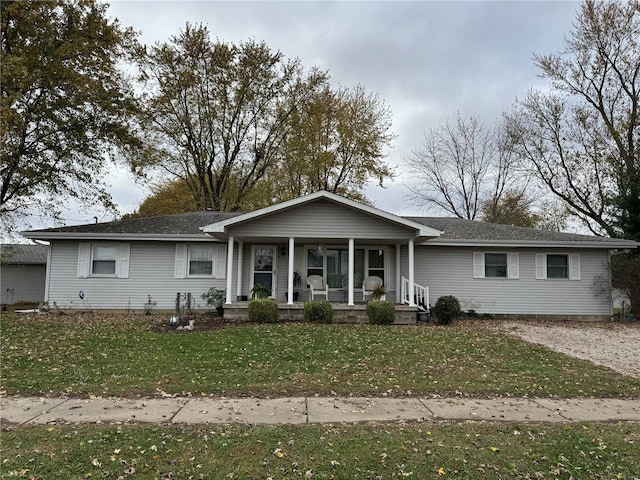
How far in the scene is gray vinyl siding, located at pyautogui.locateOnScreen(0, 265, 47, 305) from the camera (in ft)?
84.8

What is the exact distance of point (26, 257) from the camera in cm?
2642

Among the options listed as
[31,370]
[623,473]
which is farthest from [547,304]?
[31,370]

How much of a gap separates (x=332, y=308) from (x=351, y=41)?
891 cm

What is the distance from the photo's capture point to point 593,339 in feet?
37.7

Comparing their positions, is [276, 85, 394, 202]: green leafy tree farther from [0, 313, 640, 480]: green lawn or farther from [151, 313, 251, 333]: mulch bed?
[0, 313, 640, 480]: green lawn

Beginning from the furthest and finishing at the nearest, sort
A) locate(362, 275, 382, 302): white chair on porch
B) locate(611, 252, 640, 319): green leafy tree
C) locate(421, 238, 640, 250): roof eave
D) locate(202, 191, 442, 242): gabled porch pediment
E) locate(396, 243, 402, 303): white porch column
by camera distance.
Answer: locate(611, 252, 640, 319): green leafy tree < locate(396, 243, 402, 303): white porch column < locate(421, 238, 640, 250): roof eave < locate(362, 275, 382, 302): white chair on porch < locate(202, 191, 442, 242): gabled porch pediment

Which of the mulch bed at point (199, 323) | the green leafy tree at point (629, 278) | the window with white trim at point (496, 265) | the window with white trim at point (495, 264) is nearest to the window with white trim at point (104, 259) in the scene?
the mulch bed at point (199, 323)

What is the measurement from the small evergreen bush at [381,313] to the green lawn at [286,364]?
1606 millimetres

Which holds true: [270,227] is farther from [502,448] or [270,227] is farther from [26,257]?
[26,257]

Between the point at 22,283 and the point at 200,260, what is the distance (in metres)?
17.6

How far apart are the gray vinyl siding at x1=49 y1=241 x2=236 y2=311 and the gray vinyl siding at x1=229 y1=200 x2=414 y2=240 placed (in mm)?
2926

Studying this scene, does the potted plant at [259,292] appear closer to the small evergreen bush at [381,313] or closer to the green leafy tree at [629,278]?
the small evergreen bush at [381,313]

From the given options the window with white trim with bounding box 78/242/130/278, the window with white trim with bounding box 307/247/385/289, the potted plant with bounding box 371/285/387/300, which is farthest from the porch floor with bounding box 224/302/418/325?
the window with white trim with bounding box 78/242/130/278

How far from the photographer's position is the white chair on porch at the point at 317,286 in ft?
49.0
